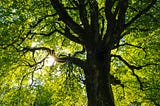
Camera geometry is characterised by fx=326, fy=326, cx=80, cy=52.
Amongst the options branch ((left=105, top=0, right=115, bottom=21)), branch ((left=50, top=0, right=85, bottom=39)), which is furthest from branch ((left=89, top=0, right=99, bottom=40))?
branch ((left=105, top=0, right=115, bottom=21))

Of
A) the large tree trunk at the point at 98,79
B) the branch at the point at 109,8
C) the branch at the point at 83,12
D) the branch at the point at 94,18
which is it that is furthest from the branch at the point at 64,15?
the branch at the point at 109,8

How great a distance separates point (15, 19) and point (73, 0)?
142 inches

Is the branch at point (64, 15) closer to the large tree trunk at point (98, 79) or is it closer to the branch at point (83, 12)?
the branch at point (83, 12)

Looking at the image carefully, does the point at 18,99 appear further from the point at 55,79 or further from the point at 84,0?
the point at 84,0

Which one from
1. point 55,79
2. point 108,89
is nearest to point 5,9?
point 108,89

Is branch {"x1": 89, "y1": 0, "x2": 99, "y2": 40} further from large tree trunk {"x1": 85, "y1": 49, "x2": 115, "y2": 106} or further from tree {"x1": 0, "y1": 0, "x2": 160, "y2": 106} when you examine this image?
large tree trunk {"x1": 85, "y1": 49, "x2": 115, "y2": 106}

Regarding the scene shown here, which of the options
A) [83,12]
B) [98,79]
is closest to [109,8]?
[83,12]

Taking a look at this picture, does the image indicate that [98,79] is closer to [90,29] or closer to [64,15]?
[90,29]

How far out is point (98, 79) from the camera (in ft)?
59.3

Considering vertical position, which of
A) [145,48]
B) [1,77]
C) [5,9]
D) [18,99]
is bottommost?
[18,99]

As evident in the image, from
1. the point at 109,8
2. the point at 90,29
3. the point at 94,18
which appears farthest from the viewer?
the point at 94,18

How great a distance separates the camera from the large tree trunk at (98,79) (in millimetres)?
17578

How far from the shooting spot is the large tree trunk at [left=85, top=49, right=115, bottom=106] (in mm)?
17578

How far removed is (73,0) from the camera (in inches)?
768
